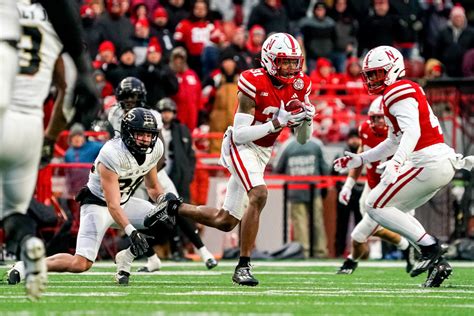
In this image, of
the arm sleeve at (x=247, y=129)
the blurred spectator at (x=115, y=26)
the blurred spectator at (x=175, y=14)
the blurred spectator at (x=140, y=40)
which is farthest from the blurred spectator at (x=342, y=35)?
the arm sleeve at (x=247, y=129)

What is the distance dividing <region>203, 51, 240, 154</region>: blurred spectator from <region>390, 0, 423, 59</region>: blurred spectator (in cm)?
311

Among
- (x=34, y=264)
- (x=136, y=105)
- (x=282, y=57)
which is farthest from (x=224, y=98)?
(x=34, y=264)

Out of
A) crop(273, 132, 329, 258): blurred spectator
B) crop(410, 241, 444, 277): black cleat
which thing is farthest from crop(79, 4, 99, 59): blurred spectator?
crop(410, 241, 444, 277): black cleat

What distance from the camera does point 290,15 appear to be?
774 inches

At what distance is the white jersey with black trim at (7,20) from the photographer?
5598 mm

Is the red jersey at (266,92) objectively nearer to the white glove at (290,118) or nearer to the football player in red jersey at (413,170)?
the white glove at (290,118)

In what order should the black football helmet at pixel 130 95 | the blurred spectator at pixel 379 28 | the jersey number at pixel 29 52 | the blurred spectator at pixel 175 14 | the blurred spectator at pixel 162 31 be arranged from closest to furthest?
the jersey number at pixel 29 52 < the black football helmet at pixel 130 95 < the blurred spectator at pixel 162 31 < the blurred spectator at pixel 175 14 < the blurred spectator at pixel 379 28

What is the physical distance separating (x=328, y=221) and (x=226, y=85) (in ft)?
7.31

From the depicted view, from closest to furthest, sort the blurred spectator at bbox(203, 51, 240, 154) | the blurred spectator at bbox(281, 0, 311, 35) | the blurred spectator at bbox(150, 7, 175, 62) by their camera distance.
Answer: the blurred spectator at bbox(203, 51, 240, 154), the blurred spectator at bbox(150, 7, 175, 62), the blurred spectator at bbox(281, 0, 311, 35)

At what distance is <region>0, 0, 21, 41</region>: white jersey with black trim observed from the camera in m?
5.60

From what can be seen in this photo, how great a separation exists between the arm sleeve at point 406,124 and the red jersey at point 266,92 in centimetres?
83

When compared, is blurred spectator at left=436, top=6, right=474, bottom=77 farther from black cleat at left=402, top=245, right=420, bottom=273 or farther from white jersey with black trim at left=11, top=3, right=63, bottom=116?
white jersey with black trim at left=11, top=3, right=63, bottom=116

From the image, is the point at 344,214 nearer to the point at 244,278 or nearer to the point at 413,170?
the point at 413,170

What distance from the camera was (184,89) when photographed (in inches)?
644
